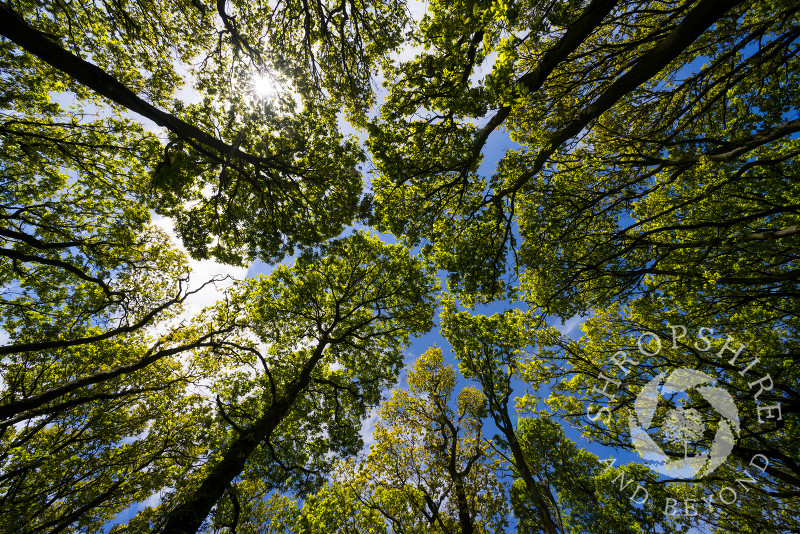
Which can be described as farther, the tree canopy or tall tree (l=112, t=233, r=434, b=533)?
tall tree (l=112, t=233, r=434, b=533)

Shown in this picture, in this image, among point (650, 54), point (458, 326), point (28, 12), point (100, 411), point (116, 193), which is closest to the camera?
point (650, 54)

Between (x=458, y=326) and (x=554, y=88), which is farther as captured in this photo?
(x=458, y=326)

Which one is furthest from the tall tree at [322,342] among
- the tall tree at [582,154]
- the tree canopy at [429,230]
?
the tall tree at [582,154]

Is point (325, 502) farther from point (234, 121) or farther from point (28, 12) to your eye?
point (28, 12)

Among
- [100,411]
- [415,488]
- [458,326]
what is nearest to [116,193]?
[100,411]

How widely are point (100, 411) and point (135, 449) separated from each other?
2173 mm

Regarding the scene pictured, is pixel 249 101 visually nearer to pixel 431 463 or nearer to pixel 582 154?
pixel 582 154

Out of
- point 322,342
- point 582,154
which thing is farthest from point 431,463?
point 582,154

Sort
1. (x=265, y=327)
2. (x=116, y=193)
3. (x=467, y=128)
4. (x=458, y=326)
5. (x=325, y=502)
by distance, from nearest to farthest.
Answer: (x=467, y=128), (x=116, y=193), (x=265, y=327), (x=458, y=326), (x=325, y=502)

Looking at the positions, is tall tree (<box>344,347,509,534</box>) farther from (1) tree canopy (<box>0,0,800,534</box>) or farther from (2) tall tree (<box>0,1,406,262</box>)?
(2) tall tree (<box>0,1,406,262</box>)

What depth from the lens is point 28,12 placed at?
23.3ft

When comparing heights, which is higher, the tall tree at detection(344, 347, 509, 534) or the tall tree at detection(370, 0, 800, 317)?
the tall tree at detection(370, 0, 800, 317)

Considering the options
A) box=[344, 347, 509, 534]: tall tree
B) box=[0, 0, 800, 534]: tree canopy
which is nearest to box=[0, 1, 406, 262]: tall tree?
box=[0, 0, 800, 534]: tree canopy

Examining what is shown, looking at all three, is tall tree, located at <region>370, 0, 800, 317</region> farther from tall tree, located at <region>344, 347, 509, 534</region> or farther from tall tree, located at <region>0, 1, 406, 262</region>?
tall tree, located at <region>344, 347, 509, 534</region>
